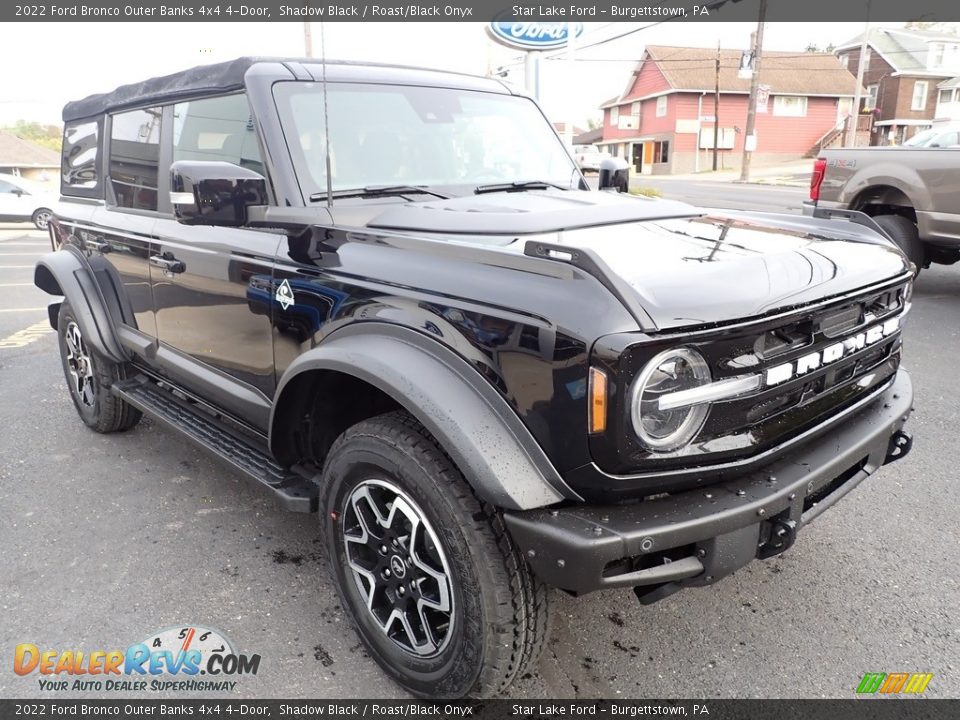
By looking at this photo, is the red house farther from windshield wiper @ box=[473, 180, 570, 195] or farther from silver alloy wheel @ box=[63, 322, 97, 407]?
silver alloy wheel @ box=[63, 322, 97, 407]

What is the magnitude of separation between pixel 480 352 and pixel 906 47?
58.0 metres

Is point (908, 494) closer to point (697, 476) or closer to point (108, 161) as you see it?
point (697, 476)

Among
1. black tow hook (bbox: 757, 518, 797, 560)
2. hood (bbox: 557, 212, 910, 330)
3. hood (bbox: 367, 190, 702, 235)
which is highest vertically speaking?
hood (bbox: 367, 190, 702, 235)

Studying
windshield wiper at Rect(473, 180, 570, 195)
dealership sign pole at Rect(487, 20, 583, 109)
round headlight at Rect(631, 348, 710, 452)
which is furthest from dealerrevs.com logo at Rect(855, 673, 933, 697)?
dealership sign pole at Rect(487, 20, 583, 109)

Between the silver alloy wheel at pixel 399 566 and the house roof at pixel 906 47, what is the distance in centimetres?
5470

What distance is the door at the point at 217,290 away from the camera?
111 inches

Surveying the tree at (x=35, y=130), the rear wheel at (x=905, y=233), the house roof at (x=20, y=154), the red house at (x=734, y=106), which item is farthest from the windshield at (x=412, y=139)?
the tree at (x=35, y=130)

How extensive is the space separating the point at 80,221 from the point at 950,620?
188 inches

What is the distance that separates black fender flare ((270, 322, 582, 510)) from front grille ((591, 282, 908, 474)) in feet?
0.60

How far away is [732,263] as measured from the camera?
2111 mm

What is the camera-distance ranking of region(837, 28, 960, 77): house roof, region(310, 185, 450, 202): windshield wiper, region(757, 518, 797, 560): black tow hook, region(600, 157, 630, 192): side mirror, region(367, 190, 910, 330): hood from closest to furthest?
region(367, 190, 910, 330): hood, region(757, 518, 797, 560): black tow hook, region(310, 185, 450, 202): windshield wiper, region(600, 157, 630, 192): side mirror, region(837, 28, 960, 77): house roof

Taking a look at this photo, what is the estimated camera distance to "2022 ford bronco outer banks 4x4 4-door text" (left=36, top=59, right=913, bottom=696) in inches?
73.5

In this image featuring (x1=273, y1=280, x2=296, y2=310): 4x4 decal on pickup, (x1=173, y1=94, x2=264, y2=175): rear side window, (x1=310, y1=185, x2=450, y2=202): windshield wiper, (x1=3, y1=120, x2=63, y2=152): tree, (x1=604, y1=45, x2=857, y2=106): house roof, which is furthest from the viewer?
(x1=3, y1=120, x2=63, y2=152): tree

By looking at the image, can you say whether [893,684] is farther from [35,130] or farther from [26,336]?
[35,130]
